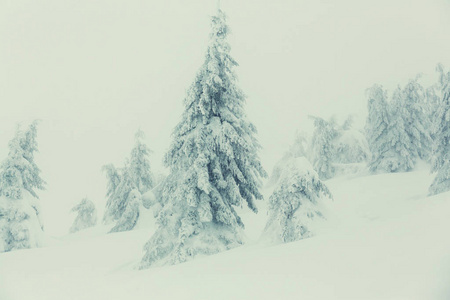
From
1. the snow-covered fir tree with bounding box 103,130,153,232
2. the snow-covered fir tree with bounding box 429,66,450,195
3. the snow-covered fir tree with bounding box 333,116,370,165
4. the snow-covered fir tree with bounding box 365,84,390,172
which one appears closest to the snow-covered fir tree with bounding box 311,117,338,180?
the snow-covered fir tree with bounding box 333,116,370,165

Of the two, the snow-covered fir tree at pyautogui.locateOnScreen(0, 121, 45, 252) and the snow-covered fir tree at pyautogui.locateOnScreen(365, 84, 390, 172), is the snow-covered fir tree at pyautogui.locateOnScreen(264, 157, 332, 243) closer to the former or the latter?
the snow-covered fir tree at pyautogui.locateOnScreen(0, 121, 45, 252)

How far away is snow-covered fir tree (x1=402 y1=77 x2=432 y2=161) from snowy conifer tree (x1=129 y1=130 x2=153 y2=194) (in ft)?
79.7

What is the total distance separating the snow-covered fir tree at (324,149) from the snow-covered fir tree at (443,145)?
62.4 ft

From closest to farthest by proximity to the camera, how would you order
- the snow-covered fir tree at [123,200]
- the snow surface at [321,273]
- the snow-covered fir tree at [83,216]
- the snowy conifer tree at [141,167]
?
the snow surface at [321,273]
the snow-covered fir tree at [123,200]
the snowy conifer tree at [141,167]
the snow-covered fir tree at [83,216]

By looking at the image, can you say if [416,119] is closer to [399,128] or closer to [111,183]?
[399,128]

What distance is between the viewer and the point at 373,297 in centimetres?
493

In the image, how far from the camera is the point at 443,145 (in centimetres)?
1661

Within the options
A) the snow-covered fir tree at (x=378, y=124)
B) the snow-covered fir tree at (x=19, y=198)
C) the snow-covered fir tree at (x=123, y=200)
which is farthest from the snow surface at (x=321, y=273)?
the snow-covered fir tree at (x=378, y=124)

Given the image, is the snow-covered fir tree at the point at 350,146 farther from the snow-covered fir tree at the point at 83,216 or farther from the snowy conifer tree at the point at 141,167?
the snow-covered fir tree at the point at 83,216

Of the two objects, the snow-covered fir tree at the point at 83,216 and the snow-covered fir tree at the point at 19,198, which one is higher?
the snow-covered fir tree at the point at 19,198

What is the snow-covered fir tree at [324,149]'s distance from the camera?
36344 mm

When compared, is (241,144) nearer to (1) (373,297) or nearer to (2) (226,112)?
(2) (226,112)

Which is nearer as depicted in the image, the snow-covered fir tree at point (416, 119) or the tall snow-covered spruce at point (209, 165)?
the tall snow-covered spruce at point (209, 165)

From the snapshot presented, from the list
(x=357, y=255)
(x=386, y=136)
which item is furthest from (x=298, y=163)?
(x=386, y=136)
